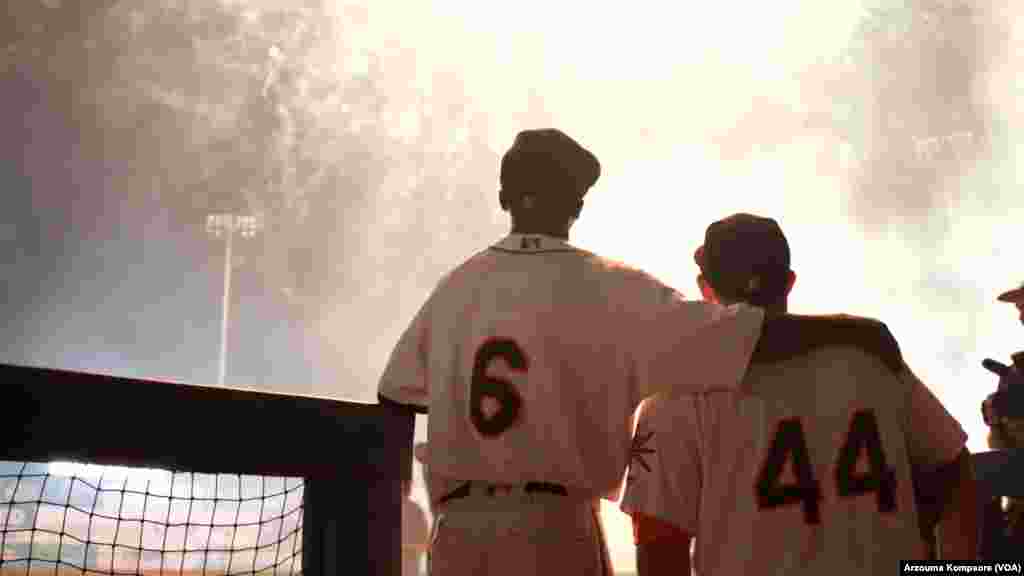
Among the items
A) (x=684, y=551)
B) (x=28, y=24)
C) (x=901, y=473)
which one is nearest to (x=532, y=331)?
(x=684, y=551)

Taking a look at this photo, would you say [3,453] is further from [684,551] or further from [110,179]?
[110,179]

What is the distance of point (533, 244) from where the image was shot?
2855mm

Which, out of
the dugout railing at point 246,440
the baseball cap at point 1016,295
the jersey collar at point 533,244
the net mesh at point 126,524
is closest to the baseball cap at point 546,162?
the jersey collar at point 533,244

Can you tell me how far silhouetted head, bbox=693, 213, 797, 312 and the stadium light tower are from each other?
36.5 m

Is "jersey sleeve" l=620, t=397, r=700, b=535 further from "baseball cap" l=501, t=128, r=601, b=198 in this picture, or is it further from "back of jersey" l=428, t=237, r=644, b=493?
"baseball cap" l=501, t=128, r=601, b=198

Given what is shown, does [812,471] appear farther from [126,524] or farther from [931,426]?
[126,524]

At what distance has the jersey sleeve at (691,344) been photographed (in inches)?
92.4

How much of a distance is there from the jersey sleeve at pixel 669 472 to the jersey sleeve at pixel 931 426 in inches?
23.1

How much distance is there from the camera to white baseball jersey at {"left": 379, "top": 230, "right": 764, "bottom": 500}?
8.36 feet

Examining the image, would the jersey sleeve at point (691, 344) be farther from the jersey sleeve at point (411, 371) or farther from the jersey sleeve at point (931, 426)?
the jersey sleeve at point (411, 371)

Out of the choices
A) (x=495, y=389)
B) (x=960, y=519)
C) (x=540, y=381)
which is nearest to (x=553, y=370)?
(x=540, y=381)

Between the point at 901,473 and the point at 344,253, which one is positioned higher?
the point at 344,253

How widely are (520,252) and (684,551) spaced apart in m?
0.98

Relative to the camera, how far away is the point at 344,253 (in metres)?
40.4
